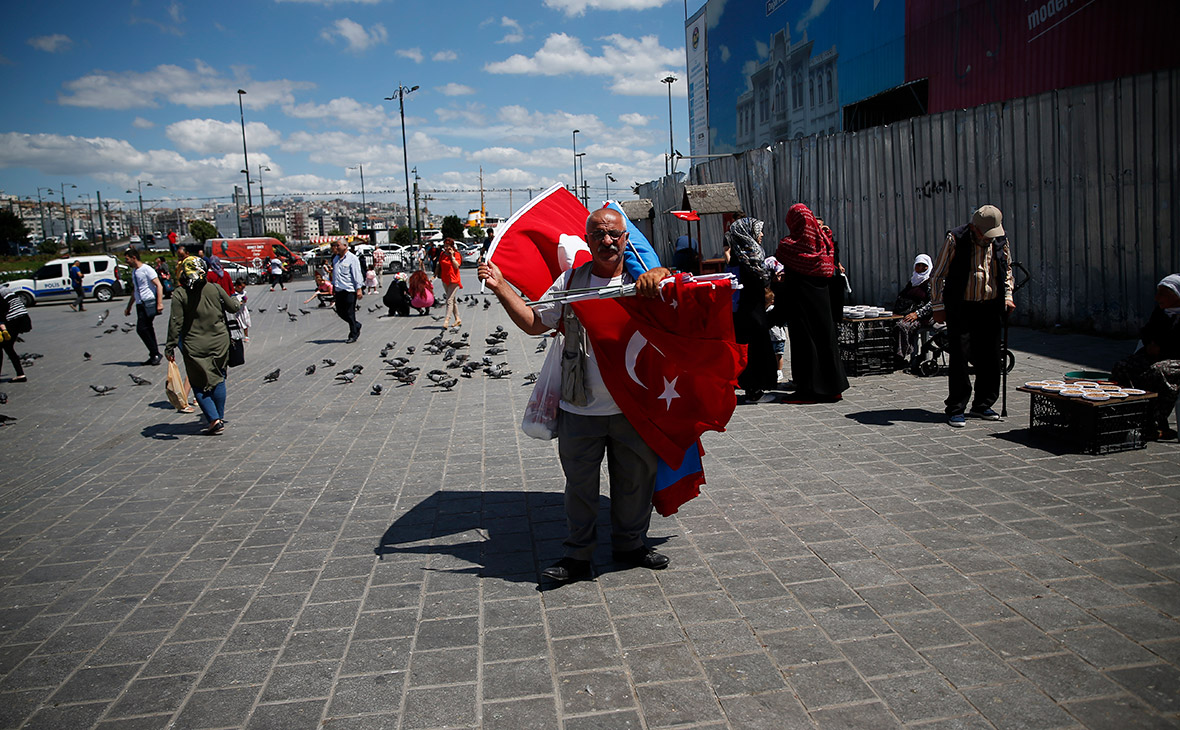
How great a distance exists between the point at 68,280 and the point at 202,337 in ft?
107

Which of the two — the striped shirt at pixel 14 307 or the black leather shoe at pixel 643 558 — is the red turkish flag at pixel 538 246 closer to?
the black leather shoe at pixel 643 558

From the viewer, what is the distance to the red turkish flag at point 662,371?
13.1ft

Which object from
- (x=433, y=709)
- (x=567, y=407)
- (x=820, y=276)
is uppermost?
(x=820, y=276)

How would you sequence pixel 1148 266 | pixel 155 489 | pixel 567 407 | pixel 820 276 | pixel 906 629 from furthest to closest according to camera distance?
pixel 1148 266 → pixel 820 276 → pixel 155 489 → pixel 567 407 → pixel 906 629

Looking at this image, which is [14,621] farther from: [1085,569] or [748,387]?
[748,387]

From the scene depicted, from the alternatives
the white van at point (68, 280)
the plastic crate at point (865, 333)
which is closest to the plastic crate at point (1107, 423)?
the plastic crate at point (865, 333)

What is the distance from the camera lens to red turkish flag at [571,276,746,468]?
13.1 ft

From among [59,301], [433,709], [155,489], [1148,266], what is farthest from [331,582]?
[59,301]

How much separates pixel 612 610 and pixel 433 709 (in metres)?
1.08

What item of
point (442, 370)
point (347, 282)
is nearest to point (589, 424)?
point (442, 370)

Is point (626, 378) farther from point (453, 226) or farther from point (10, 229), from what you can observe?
point (453, 226)

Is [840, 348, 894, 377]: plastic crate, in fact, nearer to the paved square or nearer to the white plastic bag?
the paved square

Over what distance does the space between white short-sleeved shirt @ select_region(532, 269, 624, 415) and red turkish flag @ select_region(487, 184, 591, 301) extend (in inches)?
13.2

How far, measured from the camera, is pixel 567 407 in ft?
13.5
